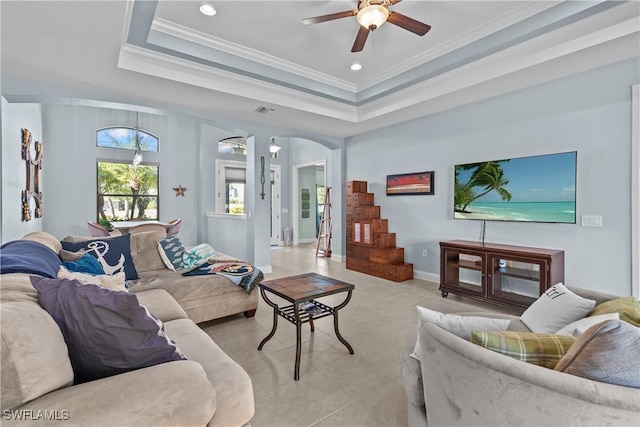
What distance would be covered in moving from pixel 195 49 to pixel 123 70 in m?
0.75

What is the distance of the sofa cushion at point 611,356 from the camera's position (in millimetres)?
836

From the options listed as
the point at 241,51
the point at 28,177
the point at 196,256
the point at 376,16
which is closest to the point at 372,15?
the point at 376,16

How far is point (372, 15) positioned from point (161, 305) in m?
2.69

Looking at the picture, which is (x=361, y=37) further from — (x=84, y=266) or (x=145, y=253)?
(x=145, y=253)

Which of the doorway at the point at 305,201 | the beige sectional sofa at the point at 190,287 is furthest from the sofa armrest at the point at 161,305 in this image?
the doorway at the point at 305,201

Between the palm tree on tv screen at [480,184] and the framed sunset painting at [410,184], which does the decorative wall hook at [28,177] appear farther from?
the palm tree on tv screen at [480,184]

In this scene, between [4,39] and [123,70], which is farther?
[123,70]

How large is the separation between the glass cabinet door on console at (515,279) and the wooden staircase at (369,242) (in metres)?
1.40

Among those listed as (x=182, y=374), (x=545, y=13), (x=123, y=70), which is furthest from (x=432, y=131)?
(x=182, y=374)

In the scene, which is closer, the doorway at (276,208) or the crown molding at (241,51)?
the crown molding at (241,51)

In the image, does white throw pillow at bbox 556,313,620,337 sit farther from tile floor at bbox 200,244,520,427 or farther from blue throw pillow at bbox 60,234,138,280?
blue throw pillow at bbox 60,234,138,280

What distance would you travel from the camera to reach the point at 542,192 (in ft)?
11.8

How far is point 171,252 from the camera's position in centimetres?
338

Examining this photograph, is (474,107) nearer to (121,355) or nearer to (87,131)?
(121,355)
